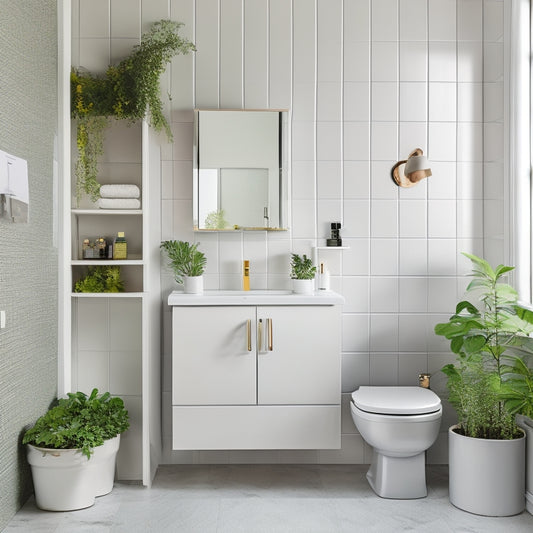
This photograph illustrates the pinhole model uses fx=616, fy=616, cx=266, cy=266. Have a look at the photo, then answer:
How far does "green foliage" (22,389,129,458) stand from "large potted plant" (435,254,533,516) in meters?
1.53

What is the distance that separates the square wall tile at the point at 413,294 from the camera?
130 inches

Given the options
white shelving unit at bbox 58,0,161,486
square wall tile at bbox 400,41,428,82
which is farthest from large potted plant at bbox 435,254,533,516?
white shelving unit at bbox 58,0,161,486

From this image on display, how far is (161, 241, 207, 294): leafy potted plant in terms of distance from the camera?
10.2 feet

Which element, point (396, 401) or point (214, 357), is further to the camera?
point (214, 357)

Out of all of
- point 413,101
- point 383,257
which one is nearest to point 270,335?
point 383,257

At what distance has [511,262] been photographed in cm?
309

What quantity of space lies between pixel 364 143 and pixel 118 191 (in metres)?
1.31

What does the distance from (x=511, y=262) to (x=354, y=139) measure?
1020 mm

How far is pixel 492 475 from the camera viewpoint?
8.55 ft

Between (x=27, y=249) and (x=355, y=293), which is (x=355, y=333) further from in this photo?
(x=27, y=249)

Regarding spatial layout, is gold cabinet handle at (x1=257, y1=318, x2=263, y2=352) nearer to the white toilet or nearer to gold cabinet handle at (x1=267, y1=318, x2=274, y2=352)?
gold cabinet handle at (x1=267, y1=318, x2=274, y2=352)

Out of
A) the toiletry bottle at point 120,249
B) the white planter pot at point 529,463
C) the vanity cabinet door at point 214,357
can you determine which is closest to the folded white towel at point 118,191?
the toiletry bottle at point 120,249

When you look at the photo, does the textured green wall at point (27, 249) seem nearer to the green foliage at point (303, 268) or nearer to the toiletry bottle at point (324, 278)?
the green foliage at point (303, 268)

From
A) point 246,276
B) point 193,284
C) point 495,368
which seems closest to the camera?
point 495,368
